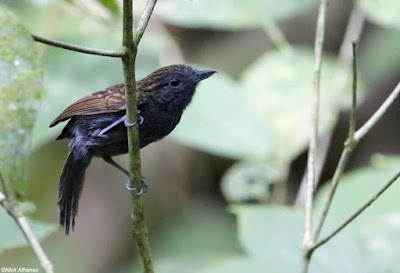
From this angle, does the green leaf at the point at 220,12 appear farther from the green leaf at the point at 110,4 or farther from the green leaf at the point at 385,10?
the green leaf at the point at 110,4

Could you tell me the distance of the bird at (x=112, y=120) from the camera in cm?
247

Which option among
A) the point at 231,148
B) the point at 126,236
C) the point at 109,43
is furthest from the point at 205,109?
the point at 126,236

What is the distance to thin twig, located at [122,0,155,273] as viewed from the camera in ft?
5.73

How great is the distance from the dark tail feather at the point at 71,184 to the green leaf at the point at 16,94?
2.01ft

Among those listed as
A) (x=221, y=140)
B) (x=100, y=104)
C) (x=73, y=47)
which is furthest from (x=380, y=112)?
(x=221, y=140)

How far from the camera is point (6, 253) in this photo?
522cm

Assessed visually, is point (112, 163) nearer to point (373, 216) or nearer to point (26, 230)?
point (26, 230)

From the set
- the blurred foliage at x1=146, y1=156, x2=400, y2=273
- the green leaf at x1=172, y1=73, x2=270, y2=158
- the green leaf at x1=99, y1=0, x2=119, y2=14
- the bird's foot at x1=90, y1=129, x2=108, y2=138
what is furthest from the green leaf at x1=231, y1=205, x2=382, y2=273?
the green leaf at x1=99, y1=0, x2=119, y2=14

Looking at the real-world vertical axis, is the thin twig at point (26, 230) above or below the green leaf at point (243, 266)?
above

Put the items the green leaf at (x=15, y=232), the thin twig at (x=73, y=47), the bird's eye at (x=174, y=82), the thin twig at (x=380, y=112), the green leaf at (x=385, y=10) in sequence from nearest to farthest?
the thin twig at (x=73, y=47) → the thin twig at (x=380, y=112) → the green leaf at (x=15, y=232) → the bird's eye at (x=174, y=82) → the green leaf at (x=385, y=10)

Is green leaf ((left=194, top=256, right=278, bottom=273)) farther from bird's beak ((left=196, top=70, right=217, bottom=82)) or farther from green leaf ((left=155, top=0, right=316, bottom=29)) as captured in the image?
green leaf ((left=155, top=0, right=316, bottom=29))

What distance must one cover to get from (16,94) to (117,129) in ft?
2.39

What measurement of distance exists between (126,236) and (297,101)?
2.62 m

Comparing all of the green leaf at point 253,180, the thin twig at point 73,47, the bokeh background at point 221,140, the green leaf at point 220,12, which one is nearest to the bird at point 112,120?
the bokeh background at point 221,140
